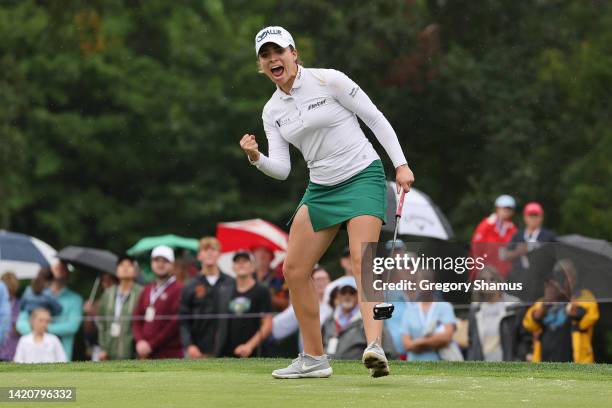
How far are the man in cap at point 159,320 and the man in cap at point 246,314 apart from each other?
2.13ft

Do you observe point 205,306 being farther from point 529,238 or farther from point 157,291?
point 529,238

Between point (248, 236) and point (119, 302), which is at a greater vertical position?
point (248, 236)

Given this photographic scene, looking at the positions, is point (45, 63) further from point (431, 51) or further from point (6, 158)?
point (431, 51)

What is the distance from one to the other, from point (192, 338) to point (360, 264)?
16.3 feet

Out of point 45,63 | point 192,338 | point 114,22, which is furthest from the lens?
point 114,22

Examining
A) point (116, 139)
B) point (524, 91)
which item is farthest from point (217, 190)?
point (524, 91)

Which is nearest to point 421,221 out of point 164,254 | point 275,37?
point 164,254

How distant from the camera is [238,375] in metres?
9.26

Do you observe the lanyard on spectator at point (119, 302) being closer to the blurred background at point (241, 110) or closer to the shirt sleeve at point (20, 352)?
the shirt sleeve at point (20, 352)

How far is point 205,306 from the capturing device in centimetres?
1358

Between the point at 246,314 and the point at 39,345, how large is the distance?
2031 millimetres

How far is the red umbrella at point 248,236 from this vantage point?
18703mm

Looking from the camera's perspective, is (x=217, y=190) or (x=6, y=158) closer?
(x=6, y=158)

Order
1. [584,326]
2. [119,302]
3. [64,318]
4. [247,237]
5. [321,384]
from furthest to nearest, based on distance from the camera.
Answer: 1. [247,237]
2. [64,318]
3. [119,302]
4. [584,326]
5. [321,384]
